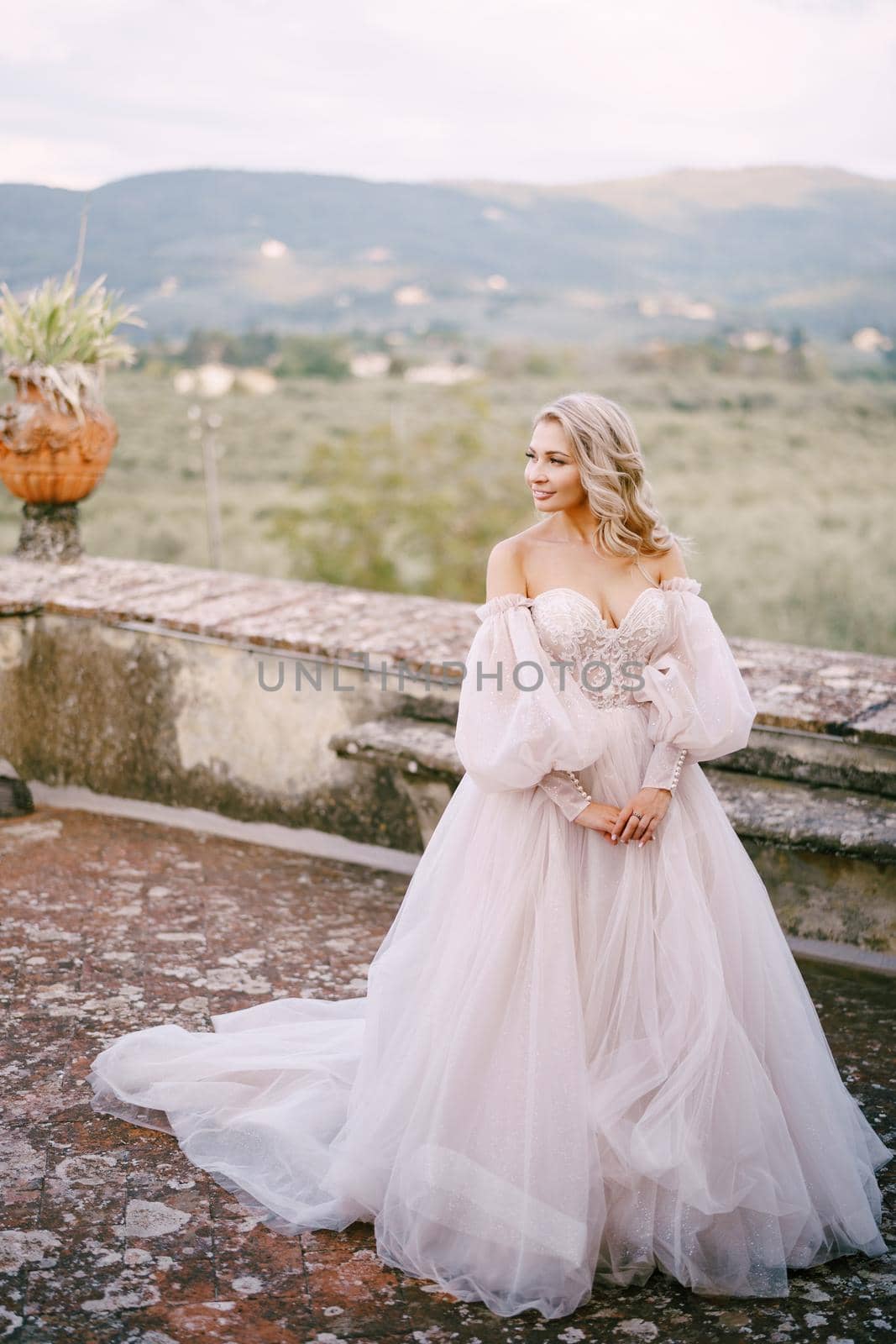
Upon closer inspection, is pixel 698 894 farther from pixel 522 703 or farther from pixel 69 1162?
pixel 69 1162

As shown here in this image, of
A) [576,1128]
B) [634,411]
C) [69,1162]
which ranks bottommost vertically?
[69,1162]

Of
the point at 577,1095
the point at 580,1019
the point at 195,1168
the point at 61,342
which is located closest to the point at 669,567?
the point at 580,1019

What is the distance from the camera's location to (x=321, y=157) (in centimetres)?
2183

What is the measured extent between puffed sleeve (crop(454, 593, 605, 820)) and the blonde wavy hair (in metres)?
0.25

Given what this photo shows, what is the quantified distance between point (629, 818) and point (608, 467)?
2.45 ft

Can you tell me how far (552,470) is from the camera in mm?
2672

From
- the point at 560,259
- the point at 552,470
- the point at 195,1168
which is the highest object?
the point at 560,259

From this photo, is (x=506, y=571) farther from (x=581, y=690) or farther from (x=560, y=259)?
(x=560, y=259)

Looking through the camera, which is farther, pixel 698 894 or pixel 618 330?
pixel 618 330

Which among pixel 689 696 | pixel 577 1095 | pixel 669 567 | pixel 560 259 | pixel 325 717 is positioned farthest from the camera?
pixel 560 259

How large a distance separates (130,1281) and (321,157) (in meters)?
22.1

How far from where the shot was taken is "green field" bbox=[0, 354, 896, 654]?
2477 centimetres

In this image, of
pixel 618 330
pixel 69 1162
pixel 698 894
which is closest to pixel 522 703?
pixel 698 894

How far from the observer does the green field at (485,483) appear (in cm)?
2477
